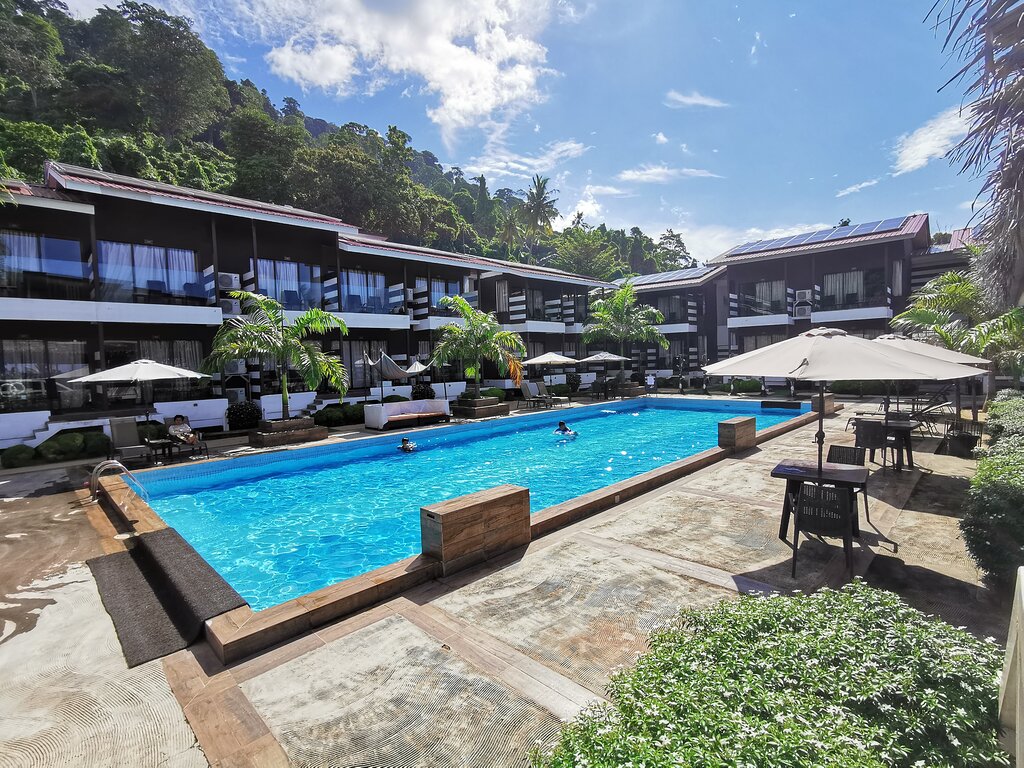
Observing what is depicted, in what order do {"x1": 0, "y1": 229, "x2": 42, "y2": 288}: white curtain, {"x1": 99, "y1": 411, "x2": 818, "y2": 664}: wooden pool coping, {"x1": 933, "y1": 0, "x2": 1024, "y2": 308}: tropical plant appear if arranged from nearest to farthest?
{"x1": 99, "y1": 411, "x2": 818, "y2": 664}: wooden pool coping, {"x1": 933, "y1": 0, "x2": 1024, "y2": 308}: tropical plant, {"x1": 0, "y1": 229, "x2": 42, "y2": 288}: white curtain

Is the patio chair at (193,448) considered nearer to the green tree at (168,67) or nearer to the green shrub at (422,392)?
the green shrub at (422,392)

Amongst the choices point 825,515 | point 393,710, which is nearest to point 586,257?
point 825,515

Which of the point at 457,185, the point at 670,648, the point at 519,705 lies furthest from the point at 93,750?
the point at 457,185

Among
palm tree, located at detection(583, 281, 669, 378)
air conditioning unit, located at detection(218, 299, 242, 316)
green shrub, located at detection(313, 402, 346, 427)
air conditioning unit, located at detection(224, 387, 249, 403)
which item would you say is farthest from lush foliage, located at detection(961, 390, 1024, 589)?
palm tree, located at detection(583, 281, 669, 378)

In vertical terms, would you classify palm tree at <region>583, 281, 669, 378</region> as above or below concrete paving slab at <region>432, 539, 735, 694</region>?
above

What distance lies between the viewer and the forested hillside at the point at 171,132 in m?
27.7

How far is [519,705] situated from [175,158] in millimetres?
41342

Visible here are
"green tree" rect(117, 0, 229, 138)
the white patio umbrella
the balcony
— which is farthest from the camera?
"green tree" rect(117, 0, 229, 138)

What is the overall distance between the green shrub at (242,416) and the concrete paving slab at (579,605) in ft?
44.2

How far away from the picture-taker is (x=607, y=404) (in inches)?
850

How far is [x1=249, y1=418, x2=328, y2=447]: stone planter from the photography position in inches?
531

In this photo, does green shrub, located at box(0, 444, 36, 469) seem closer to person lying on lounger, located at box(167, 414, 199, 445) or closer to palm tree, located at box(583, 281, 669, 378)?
person lying on lounger, located at box(167, 414, 199, 445)

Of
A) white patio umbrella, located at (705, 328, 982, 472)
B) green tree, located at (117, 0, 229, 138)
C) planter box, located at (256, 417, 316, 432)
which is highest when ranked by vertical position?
green tree, located at (117, 0, 229, 138)

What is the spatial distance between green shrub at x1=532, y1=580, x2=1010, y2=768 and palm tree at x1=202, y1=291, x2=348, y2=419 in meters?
14.2
